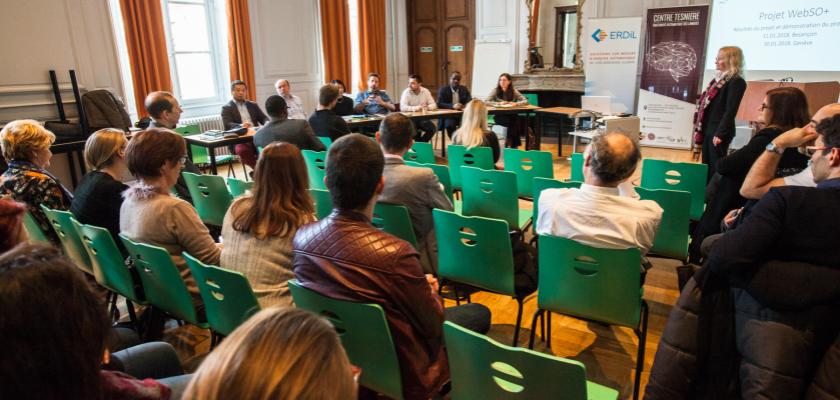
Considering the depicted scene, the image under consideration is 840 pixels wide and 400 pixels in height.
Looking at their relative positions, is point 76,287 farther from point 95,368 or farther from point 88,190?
point 88,190

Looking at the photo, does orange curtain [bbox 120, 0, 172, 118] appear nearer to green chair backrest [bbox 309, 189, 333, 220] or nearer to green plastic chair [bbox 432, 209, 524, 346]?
green chair backrest [bbox 309, 189, 333, 220]

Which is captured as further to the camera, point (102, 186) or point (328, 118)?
point (328, 118)

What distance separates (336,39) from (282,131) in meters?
4.57

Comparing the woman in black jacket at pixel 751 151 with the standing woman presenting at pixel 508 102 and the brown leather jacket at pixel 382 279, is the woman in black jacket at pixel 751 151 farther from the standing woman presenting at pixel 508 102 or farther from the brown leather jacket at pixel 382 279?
the standing woman presenting at pixel 508 102

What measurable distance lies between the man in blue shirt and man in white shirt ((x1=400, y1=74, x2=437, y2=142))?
0.85 feet

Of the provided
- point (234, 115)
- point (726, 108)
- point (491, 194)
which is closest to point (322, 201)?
point (491, 194)

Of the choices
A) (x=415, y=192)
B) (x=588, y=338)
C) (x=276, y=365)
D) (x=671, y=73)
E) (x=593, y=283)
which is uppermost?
(x=671, y=73)

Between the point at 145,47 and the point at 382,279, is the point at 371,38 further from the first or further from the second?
the point at 382,279

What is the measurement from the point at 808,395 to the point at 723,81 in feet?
12.3

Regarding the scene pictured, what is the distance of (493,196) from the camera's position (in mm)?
3004

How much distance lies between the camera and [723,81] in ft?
14.1

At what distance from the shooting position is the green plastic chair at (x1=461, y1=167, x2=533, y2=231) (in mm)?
2912

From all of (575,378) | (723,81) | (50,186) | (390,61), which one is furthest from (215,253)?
(390,61)

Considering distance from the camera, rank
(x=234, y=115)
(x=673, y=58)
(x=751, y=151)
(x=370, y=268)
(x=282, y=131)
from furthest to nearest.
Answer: (x=673, y=58) → (x=234, y=115) → (x=282, y=131) → (x=751, y=151) → (x=370, y=268)
